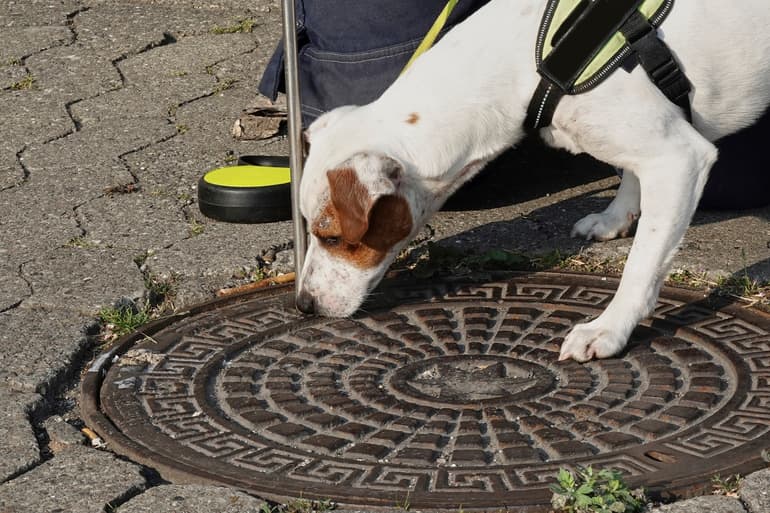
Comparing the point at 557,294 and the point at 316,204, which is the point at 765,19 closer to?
the point at 557,294

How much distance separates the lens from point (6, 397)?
3195 mm

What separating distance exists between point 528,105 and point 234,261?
1.18 m

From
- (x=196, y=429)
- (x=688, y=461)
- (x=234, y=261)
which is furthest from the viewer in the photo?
(x=234, y=261)

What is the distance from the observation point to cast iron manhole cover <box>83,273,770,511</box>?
2.73 meters

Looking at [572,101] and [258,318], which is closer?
[572,101]

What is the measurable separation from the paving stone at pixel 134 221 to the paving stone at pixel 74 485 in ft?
4.60

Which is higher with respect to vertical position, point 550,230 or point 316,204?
point 316,204

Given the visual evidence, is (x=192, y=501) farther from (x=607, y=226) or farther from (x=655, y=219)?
(x=607, y=226)

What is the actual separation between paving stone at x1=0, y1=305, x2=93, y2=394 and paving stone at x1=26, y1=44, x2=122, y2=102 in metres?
2.23

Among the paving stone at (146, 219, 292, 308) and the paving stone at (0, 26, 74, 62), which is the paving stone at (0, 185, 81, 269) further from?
the paving stone at (0, 26, 74, 62)

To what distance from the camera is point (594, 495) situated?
2.52m

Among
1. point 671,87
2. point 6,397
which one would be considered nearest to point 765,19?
point 671,87

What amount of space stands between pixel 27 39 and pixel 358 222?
381cm

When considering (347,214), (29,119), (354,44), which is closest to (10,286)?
(347,214)
